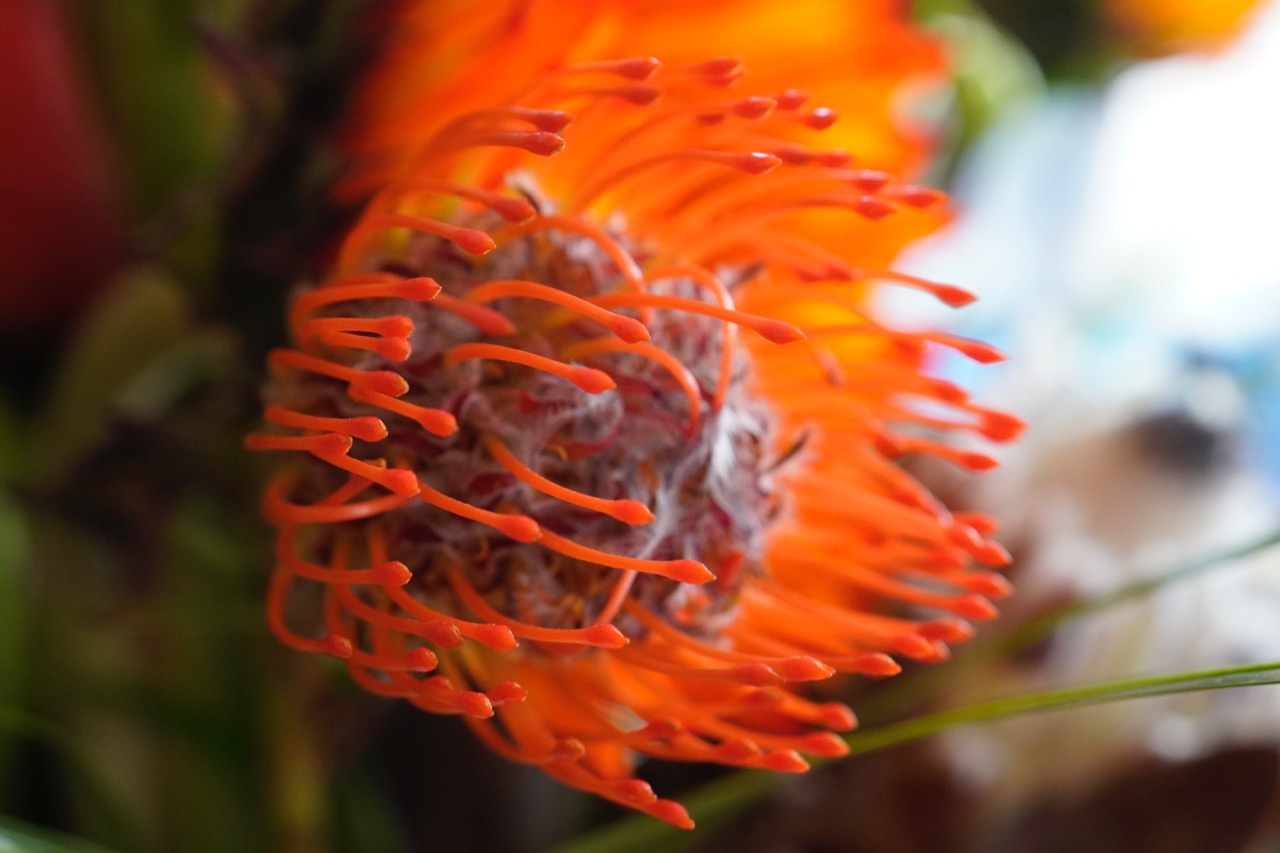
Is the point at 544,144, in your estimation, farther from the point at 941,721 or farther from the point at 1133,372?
the point at 1133,372

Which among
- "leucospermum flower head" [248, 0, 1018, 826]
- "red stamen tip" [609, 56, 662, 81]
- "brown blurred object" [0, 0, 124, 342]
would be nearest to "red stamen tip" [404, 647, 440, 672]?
"leucospermum flower head" [248, 0, 1018, 826]

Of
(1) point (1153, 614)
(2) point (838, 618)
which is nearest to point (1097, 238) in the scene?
(1) point (1153, 614)

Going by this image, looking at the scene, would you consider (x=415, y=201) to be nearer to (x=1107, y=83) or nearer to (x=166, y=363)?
(x=166, y=363)

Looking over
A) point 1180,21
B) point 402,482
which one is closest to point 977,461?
point 402,482

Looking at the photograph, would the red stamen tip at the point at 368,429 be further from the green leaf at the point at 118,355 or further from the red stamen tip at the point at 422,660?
the green leaf at the point at 118,355

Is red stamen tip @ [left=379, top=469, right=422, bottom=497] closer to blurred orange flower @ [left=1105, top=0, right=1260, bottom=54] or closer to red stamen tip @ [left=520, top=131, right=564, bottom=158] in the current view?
red stamen tip @ [left=520, top=131, right=564, bottom=158]
